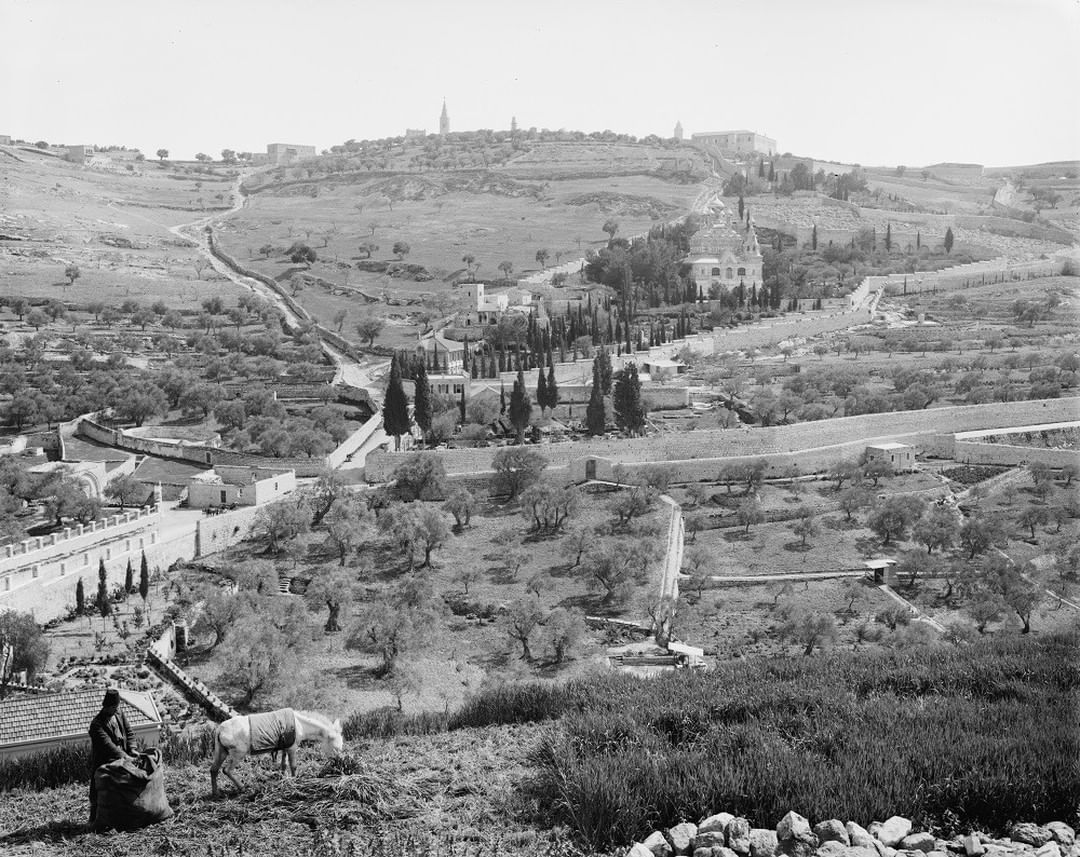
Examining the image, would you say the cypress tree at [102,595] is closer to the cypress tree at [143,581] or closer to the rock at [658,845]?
the cypress tree at [143,581]

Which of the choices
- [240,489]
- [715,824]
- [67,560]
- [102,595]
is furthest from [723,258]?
[715,824]

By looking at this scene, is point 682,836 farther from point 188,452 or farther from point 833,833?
point 188,452

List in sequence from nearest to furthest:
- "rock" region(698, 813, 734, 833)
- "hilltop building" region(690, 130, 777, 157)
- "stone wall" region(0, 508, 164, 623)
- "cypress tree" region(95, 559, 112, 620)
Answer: "rock" region(698, 813, 734, 833)
"stone wall" region(0, 508, 164, 623)
"cypress tree" region(95, 559, 112, 620)
"hilltop building" region(690, 130, 777, 157)

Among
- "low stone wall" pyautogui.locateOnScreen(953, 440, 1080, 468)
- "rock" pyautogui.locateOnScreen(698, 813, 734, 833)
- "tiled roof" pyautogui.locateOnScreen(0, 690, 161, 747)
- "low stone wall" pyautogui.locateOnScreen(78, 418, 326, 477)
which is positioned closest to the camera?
"rock" pyautogui.locateOnScreen(698, 813, 734, 833)

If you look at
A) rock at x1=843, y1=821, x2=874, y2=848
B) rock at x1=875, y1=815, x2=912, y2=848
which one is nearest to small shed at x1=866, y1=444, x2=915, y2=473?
rock at x1=875, y1=815, x2=912, y2=848

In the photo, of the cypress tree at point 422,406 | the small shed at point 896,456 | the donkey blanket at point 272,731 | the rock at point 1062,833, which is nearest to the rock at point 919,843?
the rock at point 1062,833

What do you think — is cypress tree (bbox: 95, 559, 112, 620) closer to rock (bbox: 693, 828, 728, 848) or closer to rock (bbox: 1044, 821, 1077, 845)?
rock (bbox: 693, 828, 728, 848)
